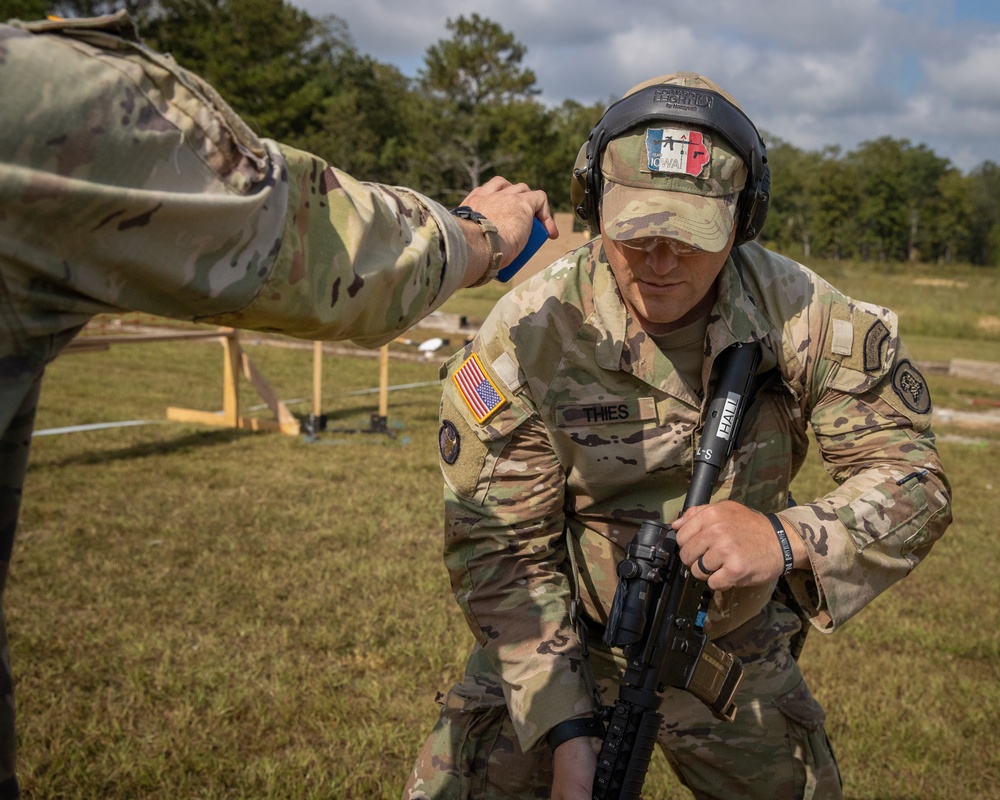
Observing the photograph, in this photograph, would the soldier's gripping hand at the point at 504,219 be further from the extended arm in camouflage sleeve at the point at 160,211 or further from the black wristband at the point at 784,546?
the black wristband at the point at 784,546

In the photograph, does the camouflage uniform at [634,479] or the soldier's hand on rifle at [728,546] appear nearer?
the soldier's hand on rifle at [728,546]

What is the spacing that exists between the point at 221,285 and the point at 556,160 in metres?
55.0

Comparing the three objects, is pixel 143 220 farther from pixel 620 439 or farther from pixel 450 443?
pixel 620 439

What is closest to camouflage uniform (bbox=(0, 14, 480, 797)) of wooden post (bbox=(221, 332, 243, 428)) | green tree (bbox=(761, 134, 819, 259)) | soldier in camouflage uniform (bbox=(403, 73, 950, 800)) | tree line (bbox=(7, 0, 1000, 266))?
soldier in camouflage uniform (bbox=(403, 73, 950, 800))

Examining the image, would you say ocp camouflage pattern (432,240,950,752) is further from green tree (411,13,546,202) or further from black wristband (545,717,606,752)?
green tree (411,13,546,202)

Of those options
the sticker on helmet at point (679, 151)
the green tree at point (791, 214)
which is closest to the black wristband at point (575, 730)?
the sticker on helmet at point (679, 151)

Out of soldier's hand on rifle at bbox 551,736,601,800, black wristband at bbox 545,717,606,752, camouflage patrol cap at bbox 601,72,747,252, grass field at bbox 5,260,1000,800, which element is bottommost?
grass field at bbox 5,260,1000,800

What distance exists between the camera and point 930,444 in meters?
2.74

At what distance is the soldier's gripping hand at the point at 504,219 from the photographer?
1916 millimetres

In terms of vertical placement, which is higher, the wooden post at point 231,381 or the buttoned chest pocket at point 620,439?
the buttoned chest pocket at point 620,439

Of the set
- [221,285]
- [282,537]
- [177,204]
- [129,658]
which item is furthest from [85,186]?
[282,537]

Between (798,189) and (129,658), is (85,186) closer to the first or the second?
(129,658)

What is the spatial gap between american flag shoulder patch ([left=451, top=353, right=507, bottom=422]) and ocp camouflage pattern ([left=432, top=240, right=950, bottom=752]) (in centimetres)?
2

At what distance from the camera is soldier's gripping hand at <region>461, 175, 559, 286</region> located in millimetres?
1916
